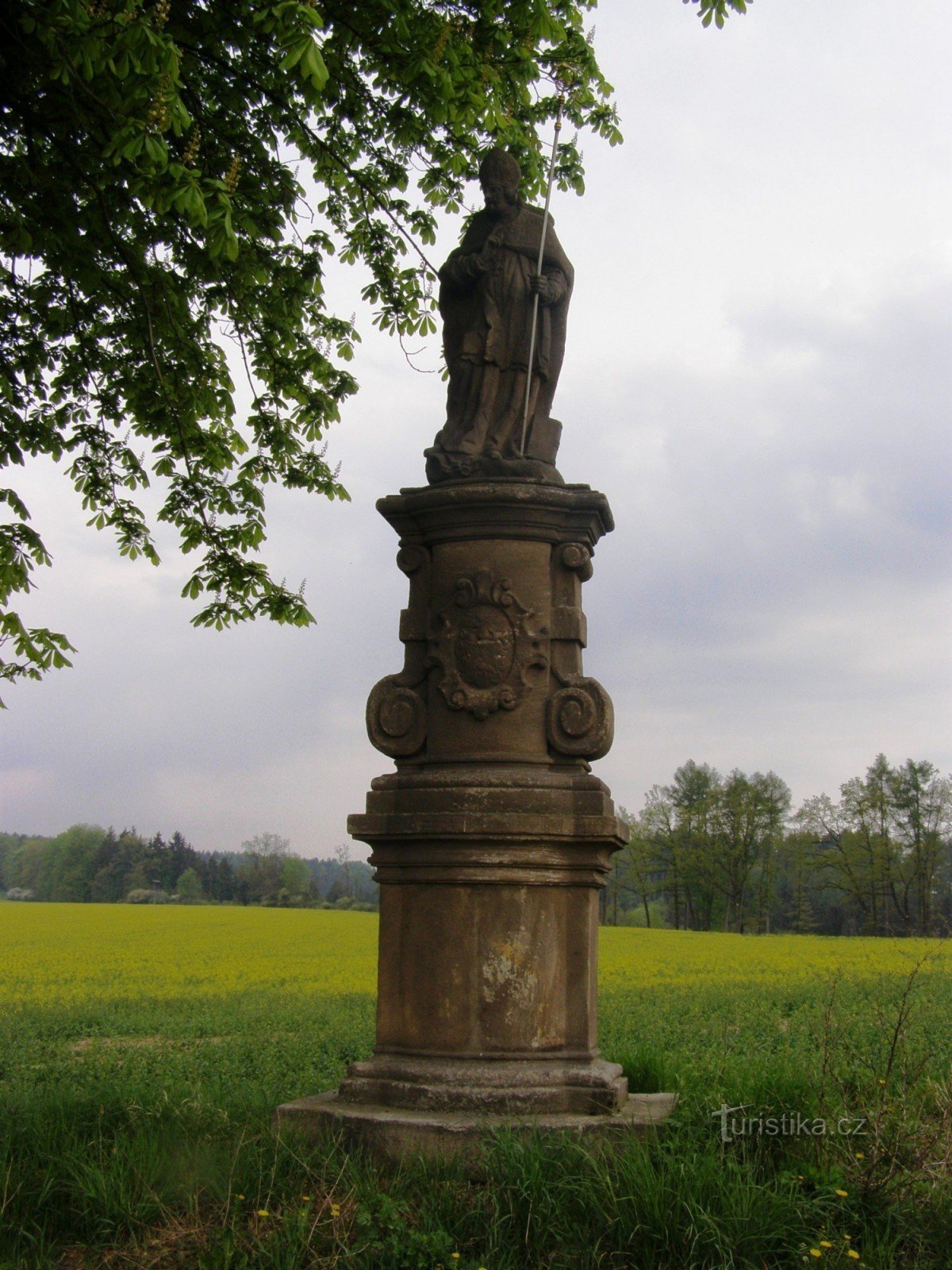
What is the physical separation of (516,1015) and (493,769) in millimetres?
1091

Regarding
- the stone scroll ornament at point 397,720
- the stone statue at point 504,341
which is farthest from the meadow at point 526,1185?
the stone statue at point 504,341

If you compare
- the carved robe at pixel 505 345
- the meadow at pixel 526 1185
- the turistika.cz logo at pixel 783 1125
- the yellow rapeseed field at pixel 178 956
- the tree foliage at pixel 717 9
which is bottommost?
the yellow rapeseed field at pixel 178 956

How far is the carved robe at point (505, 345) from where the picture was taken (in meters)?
6.56

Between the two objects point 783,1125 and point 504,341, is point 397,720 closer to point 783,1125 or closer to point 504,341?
point 504,341

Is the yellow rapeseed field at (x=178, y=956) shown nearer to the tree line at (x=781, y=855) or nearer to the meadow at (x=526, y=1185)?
the meadow at (x=526, y=1185)

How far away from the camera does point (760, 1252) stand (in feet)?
13.2

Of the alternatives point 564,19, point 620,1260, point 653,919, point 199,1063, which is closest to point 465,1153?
point 620,1260

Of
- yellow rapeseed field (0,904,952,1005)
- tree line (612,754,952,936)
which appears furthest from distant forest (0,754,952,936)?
yellow rapeseed field (0,904,952,1005)

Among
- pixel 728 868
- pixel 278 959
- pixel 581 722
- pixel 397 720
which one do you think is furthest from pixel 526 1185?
pixel 728 868

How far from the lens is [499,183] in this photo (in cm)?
674

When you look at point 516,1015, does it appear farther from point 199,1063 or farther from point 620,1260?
point 199,1063

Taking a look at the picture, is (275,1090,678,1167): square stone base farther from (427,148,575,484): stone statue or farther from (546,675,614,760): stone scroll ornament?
(427,148,575,484): stone statue

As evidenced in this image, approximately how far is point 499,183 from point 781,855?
59.9 metres

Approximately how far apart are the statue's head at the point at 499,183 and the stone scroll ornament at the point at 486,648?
2.09 metres
